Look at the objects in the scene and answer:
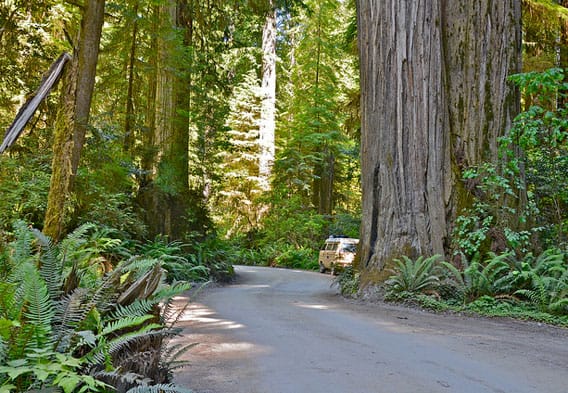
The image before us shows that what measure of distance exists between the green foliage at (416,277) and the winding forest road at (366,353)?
0.95 metres

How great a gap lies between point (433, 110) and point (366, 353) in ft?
23.6

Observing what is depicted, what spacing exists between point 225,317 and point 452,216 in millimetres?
5491

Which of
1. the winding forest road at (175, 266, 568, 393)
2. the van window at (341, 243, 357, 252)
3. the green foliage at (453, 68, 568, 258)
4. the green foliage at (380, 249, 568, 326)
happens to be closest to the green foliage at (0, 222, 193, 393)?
the winding forest road at (175, 266, 568, 393)

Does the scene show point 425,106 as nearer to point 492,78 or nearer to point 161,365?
point 492,78

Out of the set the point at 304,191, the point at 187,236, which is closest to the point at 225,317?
the point at 187,236

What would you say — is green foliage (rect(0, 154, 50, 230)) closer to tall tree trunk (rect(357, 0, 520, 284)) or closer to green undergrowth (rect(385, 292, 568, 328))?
tall tree trunk (rect(357, 0, 520, 284))

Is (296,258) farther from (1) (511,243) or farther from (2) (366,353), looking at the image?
(2) (366,353)

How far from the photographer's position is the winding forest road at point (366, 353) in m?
4.34

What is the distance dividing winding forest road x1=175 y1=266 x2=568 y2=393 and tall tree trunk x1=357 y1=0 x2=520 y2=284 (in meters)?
2.56

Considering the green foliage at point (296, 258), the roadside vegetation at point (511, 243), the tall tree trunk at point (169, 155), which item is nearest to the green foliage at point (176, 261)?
the tall tree trunk at point (169, 155)

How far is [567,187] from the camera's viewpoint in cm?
1034

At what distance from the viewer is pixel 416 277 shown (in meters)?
10.0

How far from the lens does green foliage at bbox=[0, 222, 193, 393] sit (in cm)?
273

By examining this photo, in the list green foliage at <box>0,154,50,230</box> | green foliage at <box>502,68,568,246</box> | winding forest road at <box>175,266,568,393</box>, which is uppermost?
green foliage at <box>502,68,568,246</box>
